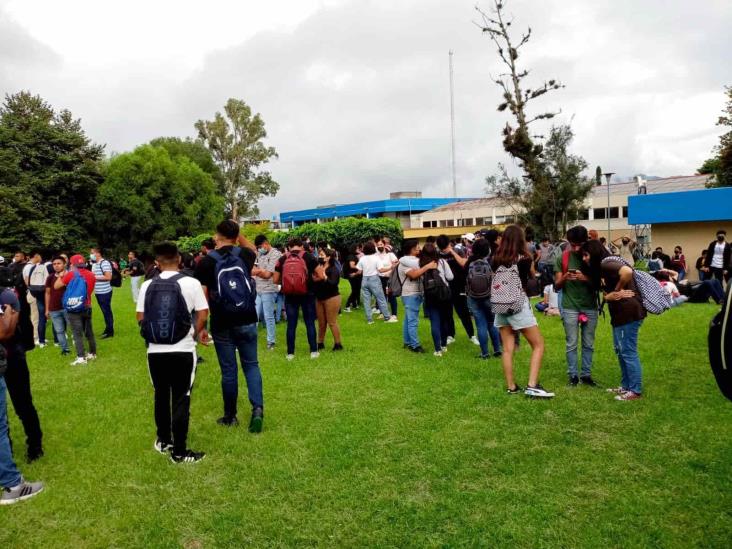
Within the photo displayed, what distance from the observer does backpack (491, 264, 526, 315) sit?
587 cm

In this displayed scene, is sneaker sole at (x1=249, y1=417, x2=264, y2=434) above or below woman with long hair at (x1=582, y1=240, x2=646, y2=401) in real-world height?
below

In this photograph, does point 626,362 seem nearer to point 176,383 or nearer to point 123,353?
point 176,383

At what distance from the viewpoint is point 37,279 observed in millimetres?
10797

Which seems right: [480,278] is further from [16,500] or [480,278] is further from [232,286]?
[16,500]

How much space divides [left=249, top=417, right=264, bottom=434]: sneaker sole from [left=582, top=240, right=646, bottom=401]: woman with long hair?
145 inches

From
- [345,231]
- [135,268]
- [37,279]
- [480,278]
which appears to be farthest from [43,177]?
[480,278]

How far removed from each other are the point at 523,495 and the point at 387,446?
1.34 metres

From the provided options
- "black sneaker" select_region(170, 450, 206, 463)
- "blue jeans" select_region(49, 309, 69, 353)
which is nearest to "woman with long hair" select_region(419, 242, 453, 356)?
"black sneaker" select_region(170, 450, 206, 463)

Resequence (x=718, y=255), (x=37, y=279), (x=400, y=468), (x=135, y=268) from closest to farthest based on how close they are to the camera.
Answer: (x=400, y=468), (x=37, y=279), (x=135, y=268), (x=718, y=255)

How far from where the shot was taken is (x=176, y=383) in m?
4.47

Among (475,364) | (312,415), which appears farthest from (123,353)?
(475,364)

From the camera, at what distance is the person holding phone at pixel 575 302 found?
6.00 meters

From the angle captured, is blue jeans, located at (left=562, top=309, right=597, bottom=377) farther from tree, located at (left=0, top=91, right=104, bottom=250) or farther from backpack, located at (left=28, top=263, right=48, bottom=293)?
tree, located at (left=0, top=91, right=104, bottom=250)

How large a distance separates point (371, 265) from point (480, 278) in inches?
182
